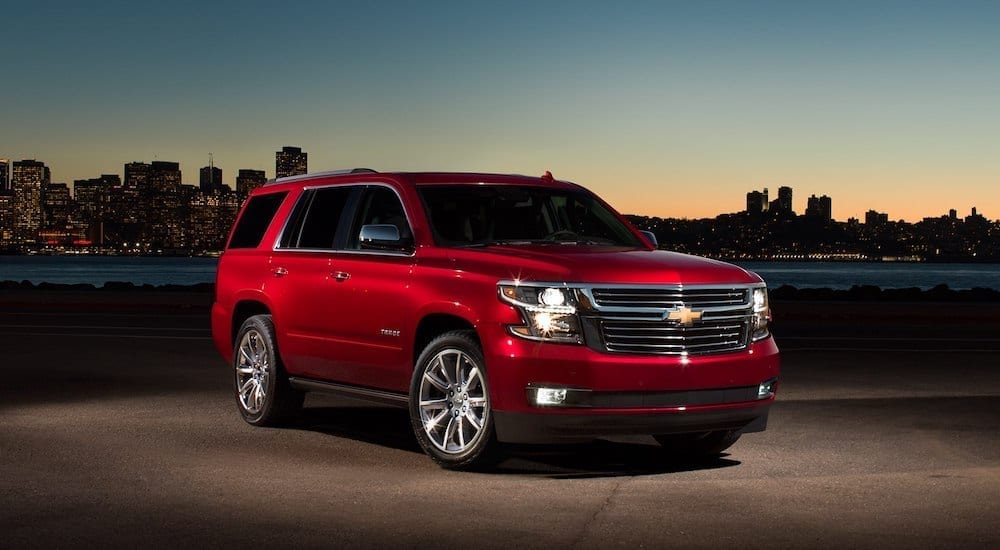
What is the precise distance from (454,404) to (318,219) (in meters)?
2.63

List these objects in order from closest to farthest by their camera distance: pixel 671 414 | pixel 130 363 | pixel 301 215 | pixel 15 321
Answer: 1. pixel 671 414
2. pixel 301 215
3. pixel 130 363
4. pixel 15 321

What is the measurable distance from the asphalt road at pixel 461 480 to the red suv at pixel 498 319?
432 mm

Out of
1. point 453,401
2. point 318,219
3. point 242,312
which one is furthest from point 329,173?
point 453,401

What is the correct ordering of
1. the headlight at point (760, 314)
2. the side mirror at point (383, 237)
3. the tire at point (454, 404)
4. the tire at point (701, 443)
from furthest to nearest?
the tire at point (701, 443), the side mirror at point (383, 237), the headlight at point (760, 314), the tire at point (454, 404)

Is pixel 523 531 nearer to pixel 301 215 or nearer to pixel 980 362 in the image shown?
pixel 301 215

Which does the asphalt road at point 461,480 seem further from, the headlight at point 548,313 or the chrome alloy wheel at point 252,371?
the headlight at point 548,313

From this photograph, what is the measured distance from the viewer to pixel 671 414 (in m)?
9.30

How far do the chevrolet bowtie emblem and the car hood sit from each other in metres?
0.18

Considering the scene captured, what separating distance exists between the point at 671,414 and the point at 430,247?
2168 millimetres

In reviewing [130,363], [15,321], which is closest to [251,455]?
[130,363]

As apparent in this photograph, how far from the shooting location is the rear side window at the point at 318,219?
1159cm

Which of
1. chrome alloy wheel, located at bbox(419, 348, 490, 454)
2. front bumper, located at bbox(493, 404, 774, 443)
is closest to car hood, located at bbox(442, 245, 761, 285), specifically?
chrome alloy wheel, located at bbox(419, 348, 490, 454)

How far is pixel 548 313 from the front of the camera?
9227 mm

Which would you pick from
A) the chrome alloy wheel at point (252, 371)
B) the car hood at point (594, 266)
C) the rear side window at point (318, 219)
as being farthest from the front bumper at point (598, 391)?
the chrome alloy wheel at point (252, 371)
